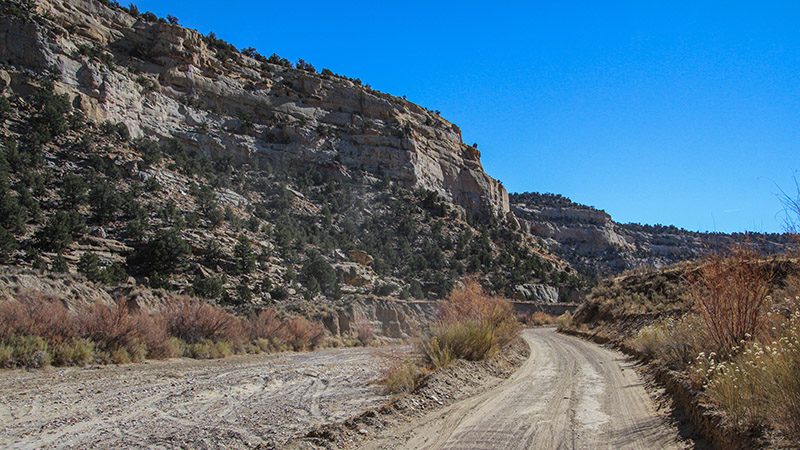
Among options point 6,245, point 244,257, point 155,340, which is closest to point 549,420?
point 155,340

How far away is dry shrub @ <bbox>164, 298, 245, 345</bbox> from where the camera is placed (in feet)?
68.5

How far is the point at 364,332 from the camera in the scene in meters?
32.5

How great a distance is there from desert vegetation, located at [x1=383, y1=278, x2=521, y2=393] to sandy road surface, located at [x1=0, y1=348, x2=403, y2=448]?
0.84 m

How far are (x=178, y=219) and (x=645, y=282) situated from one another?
31765 mm

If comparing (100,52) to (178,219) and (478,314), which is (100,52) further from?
(478,314)

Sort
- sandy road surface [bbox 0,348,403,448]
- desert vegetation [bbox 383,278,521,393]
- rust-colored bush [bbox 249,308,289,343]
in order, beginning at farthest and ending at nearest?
1. rust-colored bush [bbox 249,308,289,343]
2. desert vegetation [bbox 383,278,521,393]
3. sandy road surface [bbox 0,348,403,448]

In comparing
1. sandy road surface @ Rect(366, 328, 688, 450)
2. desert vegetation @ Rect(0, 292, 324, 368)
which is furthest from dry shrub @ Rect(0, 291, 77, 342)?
sandy road surface @ Rect(366, 328, 688, 450)

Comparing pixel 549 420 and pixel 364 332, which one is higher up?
pixel 364 332

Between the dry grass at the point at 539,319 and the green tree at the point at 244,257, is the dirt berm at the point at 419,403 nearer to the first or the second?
the green tree at the point at 244,257

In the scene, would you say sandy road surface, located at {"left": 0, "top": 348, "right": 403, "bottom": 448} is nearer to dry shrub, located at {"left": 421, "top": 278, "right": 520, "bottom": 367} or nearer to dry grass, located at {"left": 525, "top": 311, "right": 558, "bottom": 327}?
dry shrub, located at {"left": 421, "top": 278, "right": 520, "bottom": 367}

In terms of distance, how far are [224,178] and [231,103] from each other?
1639 cm

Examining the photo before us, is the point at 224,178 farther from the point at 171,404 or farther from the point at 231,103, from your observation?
the point at 171,404

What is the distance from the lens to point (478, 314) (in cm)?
1670

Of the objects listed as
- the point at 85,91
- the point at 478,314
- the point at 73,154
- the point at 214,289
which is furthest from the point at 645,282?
the point at 85,91
